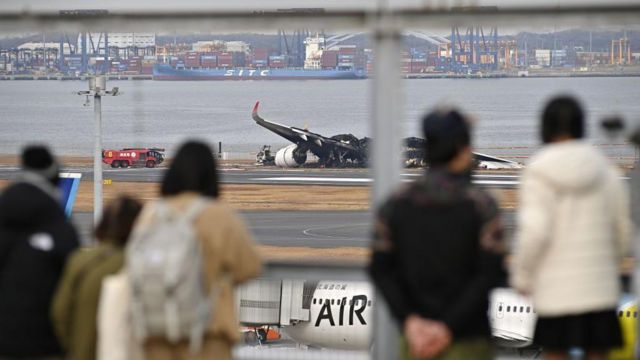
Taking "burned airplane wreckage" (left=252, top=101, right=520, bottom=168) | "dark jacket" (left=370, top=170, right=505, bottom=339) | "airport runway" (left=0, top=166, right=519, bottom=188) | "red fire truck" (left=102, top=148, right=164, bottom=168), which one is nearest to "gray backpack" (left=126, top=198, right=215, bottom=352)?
"dark jacket" (left=370, top=170, right=505, bottom=339)

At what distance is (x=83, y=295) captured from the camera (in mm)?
4969

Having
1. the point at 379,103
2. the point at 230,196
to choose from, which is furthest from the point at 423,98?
the point at 379,103

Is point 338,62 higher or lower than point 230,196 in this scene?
higher

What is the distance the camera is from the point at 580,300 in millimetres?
4488

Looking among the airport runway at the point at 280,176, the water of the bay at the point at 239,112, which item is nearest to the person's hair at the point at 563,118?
the airport runway at the point at 280,176

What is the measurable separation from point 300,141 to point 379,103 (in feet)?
254

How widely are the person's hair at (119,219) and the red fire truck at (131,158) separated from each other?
229 ft

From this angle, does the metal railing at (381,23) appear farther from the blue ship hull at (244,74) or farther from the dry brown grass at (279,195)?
the blue ship hull at (244,74)

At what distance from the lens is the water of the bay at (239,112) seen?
3607 inches

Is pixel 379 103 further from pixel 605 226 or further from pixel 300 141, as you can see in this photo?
pixel 300 141

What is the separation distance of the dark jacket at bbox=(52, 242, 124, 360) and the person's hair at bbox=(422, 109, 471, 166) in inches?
54.6

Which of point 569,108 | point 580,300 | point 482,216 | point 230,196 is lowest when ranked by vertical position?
point 230,196

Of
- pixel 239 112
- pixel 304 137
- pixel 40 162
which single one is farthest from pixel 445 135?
pixel 239 112

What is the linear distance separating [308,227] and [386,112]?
51660 millimetres
